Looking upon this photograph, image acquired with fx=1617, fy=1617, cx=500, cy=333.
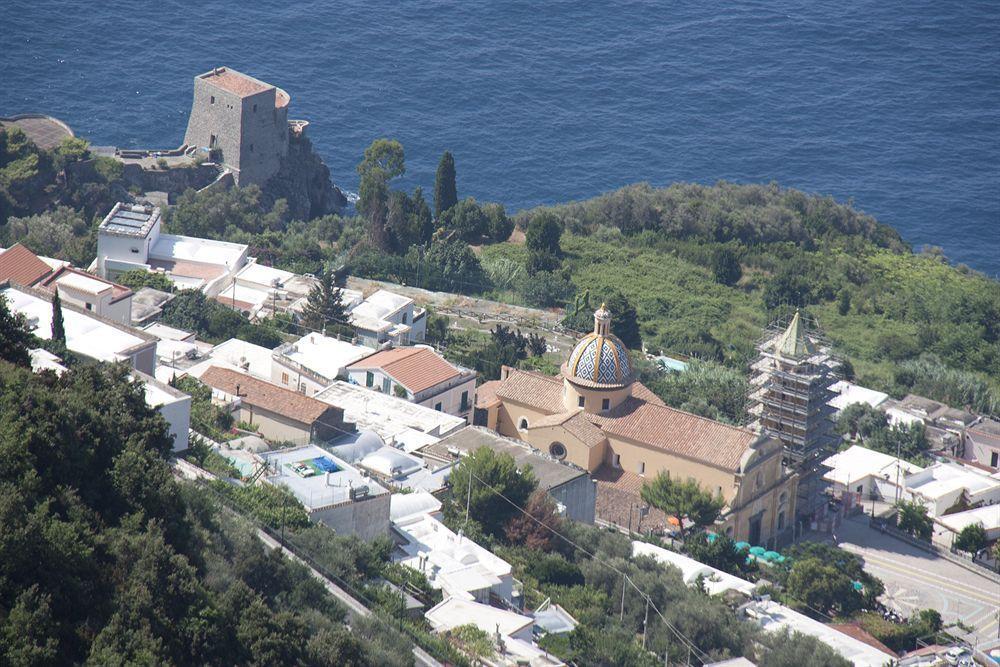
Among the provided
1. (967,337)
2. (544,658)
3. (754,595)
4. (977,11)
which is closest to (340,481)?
(544,658)

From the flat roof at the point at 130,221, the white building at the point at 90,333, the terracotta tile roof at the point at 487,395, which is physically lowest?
the terracotta tile roof at the point at 487,395

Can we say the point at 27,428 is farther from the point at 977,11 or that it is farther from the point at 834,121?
the point at 977,11

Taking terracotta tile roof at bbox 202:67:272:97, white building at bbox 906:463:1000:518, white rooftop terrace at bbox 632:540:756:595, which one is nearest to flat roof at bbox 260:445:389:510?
white rooftop terrace at bbox 632:540:756:595

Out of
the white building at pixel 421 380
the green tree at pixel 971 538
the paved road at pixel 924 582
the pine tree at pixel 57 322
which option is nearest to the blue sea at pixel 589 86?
the white building at pixel 421 380

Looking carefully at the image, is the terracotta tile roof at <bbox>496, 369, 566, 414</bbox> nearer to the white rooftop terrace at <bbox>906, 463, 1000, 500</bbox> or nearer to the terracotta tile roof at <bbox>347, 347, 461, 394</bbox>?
the terracotta tile roof at <bbox>347, 347, 461, 394</bbox>

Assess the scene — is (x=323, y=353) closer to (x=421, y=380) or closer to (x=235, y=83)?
(x=421, y=380)

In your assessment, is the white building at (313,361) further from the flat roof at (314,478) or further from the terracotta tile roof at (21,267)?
the flat roof at (314,478)
